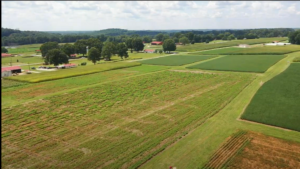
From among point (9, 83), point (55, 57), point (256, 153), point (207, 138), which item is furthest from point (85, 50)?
point (256, 153)

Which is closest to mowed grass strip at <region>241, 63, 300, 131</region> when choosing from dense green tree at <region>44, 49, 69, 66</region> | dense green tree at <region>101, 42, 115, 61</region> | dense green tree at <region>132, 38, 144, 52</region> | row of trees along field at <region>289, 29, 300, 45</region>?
dense green tree at <region>44, 49, 69, 66</region>

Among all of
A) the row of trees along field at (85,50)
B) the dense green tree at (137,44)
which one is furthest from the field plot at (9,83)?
the dense green tree at (137,44)

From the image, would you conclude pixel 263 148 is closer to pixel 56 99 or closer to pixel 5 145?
pixel 5 145

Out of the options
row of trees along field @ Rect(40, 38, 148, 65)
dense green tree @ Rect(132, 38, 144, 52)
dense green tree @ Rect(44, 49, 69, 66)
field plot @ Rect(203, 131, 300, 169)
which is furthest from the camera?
dense green tree @ Rect(132, 38, 144, 52)

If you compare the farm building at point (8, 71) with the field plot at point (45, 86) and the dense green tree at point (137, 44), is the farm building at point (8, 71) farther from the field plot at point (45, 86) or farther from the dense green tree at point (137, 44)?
the dense green tree at point (137, 44)

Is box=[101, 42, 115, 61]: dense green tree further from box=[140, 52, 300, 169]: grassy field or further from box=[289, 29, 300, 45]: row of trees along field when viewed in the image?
box=[289, 29, 300, 45]: row of trees along field
